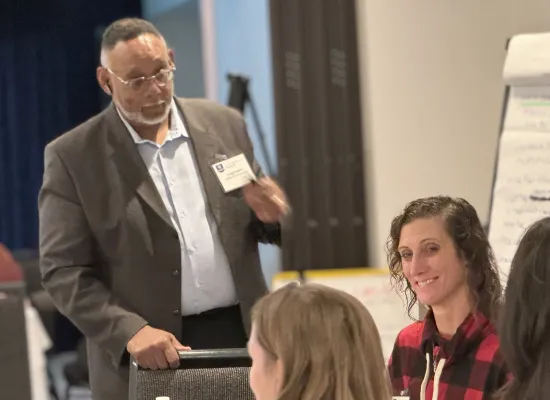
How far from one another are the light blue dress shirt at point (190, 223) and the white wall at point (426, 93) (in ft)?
6.17

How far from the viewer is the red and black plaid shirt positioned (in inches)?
73.4

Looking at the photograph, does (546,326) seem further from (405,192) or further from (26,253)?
(26,253)

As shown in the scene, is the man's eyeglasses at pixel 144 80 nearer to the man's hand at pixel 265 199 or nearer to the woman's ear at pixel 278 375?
the man's hand at pixel 265 199

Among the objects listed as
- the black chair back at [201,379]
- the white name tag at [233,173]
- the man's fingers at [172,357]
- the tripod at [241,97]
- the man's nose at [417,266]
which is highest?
the tripod at [241,97]

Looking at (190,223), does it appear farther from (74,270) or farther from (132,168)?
(74,270)

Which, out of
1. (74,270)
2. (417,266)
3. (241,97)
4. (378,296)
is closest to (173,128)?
(74,270)

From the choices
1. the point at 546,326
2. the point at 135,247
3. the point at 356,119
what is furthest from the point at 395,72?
the point at 546,326

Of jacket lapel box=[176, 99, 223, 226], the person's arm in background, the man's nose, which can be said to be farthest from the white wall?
the man's nose

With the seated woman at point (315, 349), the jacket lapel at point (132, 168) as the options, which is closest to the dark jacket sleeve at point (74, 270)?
the jacket lapel at point (132, 168)

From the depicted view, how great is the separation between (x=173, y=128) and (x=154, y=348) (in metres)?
0.68

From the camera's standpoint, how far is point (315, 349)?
134 centimetres

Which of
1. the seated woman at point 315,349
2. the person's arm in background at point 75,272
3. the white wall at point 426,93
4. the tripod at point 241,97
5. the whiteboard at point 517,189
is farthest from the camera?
the tripod at point 241,97

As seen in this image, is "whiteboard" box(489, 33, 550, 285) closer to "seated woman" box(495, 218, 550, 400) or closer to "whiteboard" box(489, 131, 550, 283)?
"whiteboard" box(489, 131, 550, 283)

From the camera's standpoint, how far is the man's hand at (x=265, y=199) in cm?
250
